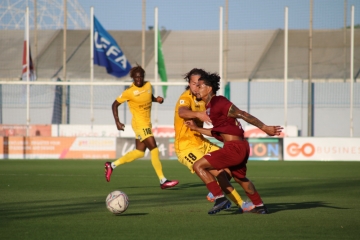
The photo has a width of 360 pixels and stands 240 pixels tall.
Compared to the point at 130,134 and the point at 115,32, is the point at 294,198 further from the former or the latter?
the point at 115,32

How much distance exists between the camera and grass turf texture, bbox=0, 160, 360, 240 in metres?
7.19

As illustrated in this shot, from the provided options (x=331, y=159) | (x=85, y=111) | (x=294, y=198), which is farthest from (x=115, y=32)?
(x=294, y=198)

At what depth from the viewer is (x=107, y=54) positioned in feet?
94.8

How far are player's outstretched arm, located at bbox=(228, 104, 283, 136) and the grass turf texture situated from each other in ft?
3.77

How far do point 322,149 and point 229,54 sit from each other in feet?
34.3

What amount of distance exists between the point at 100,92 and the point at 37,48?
491cm

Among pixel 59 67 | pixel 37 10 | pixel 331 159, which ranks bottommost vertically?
pixel 331 159

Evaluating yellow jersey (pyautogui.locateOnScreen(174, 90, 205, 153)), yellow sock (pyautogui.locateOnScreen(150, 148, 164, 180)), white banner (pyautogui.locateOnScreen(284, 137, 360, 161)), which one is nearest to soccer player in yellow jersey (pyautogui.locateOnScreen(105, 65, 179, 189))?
yellow sock (pyautogui.locateOnScreen(150, 148, 164, 180))

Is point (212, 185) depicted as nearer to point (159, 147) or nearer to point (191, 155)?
point (191, 155)

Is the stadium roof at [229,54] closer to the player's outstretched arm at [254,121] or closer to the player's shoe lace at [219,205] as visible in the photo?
the player's shoe lace at [219,205]

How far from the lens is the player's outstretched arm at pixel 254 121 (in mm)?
8234

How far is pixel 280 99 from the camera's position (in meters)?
32.9

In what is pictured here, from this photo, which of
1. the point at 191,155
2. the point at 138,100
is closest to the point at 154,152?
the point at 138,100

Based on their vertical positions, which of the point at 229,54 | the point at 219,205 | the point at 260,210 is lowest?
the point at 260,210
